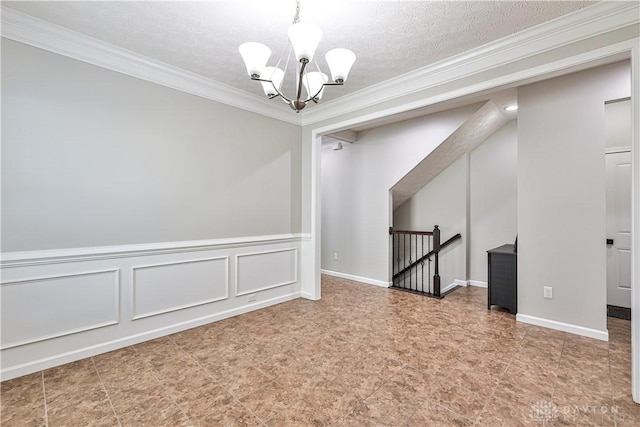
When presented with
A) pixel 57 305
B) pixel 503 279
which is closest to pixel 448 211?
pixel 503 279

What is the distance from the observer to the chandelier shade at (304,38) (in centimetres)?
171

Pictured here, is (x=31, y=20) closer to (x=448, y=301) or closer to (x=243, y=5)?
(x=243, y=5)

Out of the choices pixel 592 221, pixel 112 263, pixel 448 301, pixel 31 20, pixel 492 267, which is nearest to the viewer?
pixel 31 20

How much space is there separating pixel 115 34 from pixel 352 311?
3676mm

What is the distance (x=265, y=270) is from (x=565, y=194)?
348 centimetres

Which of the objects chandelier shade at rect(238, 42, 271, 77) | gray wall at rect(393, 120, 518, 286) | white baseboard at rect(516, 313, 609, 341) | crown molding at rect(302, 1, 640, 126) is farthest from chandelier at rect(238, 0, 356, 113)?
gray wall at rect(393, 120, 518, 286)

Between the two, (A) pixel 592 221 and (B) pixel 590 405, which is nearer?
(B) pixel 590 405

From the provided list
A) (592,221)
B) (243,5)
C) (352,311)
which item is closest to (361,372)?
(352,311)

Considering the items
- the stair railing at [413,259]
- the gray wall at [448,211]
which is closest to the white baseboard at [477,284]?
the gray wall at [448,211]

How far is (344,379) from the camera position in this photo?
221 centimetres

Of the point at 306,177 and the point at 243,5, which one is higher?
the point at 243,5

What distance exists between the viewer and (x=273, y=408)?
6.21ft

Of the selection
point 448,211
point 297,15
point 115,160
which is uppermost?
point 297,15

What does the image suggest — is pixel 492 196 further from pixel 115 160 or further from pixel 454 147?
pixel 115 160
